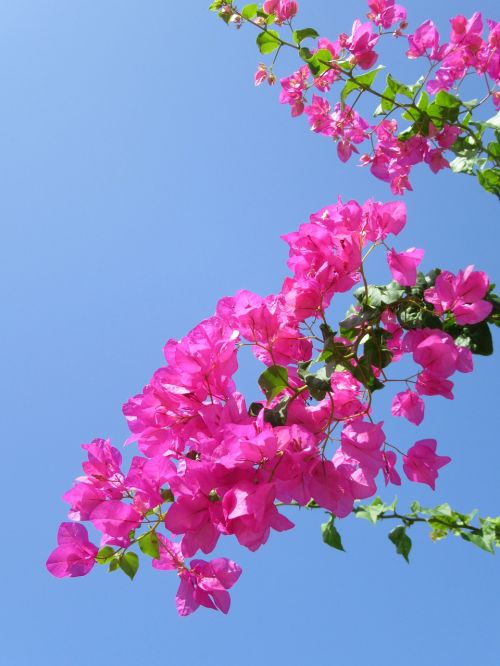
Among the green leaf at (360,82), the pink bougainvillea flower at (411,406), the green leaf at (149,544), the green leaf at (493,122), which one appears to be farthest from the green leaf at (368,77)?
the green leaf at (149,544)

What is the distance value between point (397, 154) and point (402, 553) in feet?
4.49

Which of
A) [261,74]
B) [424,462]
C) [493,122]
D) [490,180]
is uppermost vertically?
[261,74]

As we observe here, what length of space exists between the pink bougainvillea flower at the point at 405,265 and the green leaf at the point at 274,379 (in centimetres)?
29

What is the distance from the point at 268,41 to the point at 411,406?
149 centimetres

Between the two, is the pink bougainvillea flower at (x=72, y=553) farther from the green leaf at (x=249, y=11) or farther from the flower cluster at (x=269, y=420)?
the green leaf at (x=249, y=11)

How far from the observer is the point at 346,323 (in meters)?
1.16

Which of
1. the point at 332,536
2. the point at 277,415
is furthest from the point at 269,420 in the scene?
the point at 332,536

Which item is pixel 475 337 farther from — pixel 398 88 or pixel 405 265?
pixel 398 88

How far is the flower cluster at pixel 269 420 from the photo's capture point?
93cm

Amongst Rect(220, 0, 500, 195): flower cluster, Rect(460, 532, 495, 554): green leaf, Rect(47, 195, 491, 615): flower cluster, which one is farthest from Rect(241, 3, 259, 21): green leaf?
Rect(460, 532, 495, 554): green leaf

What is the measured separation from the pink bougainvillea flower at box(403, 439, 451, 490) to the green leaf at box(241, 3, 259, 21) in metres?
1.65

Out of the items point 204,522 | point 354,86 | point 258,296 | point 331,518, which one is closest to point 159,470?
point 204,522

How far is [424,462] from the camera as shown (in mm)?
1177

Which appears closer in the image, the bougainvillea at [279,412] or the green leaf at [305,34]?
the bougainvillea at [279,412]
